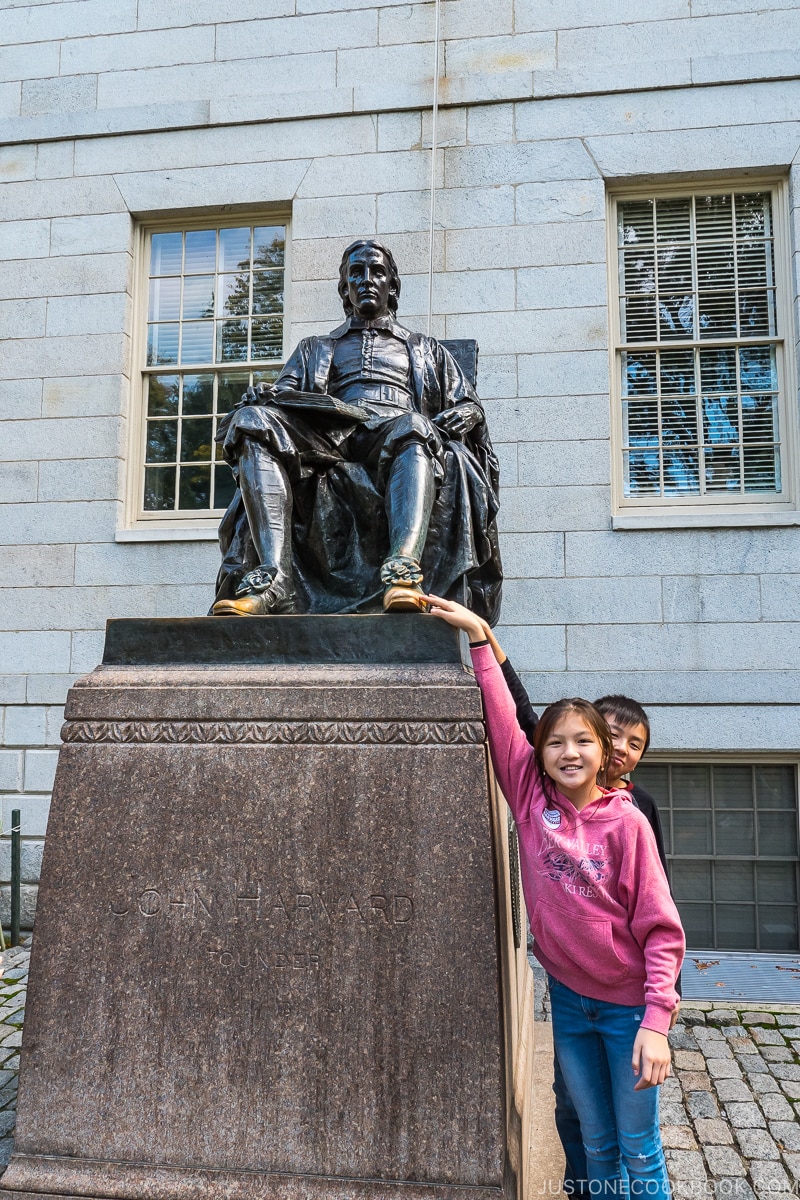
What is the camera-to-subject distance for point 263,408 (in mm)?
3412

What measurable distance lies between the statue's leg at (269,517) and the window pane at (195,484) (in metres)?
4.03

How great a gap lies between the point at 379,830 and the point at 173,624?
2.93 feet

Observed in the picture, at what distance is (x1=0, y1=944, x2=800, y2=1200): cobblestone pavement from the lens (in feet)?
9.74

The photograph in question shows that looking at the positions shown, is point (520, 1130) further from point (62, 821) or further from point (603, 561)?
point (603, 561)

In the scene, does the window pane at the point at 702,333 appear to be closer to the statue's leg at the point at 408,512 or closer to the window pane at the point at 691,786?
the window pane at the point at 691,786

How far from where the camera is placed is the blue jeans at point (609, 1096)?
2074mm

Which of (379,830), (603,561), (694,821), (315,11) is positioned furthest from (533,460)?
(379,830)

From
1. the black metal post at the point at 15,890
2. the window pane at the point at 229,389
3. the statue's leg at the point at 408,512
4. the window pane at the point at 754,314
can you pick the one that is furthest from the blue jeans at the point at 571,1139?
the window pane at the point at 229,389

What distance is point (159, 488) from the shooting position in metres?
7.32

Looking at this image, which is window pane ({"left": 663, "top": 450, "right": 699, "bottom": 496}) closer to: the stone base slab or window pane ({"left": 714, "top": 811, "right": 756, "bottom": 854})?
window pane ({"left": 714, "top": 811, "right": 756, "bottom": 854})

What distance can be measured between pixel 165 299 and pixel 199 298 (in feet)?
0.92

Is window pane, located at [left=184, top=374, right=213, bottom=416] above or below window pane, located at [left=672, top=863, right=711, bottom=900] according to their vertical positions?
above

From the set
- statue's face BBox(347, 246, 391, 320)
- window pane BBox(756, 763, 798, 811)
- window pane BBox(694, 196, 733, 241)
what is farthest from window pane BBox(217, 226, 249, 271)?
window pane BBox(756, 763, 798, 811)

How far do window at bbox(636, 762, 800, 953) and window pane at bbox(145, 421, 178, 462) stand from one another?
14.6ft
